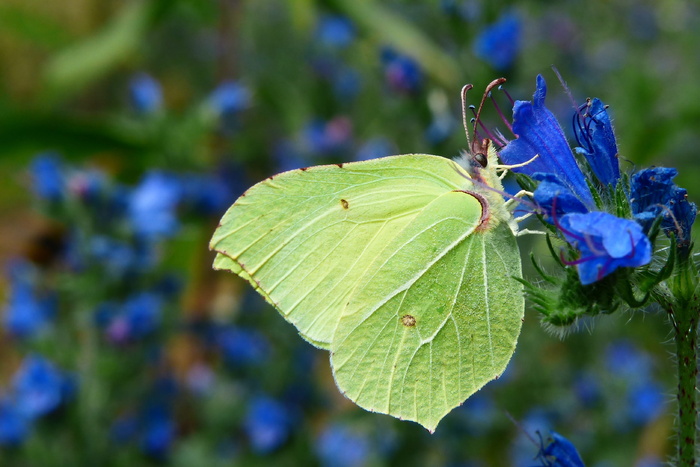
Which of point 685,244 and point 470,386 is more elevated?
point 685,244

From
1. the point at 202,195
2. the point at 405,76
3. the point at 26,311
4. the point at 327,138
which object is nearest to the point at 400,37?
the point at 405,76

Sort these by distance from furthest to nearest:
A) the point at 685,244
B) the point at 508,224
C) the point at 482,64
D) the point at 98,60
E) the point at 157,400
→ the point at 98,60 → the point at 157,400 → the point at 482,64 → the point at 508,224 → the point at 685,244

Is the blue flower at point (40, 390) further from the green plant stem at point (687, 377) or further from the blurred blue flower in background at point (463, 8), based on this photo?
the green plant stem at point (687, 377)

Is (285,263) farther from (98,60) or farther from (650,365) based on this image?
(650,365)

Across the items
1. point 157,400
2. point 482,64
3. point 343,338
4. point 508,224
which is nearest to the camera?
point 508,224

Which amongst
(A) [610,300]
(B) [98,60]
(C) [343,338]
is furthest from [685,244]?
(B) [98,60]

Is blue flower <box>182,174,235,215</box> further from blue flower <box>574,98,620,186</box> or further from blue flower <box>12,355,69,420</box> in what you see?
blue flower <box>574,98,620,186</box>

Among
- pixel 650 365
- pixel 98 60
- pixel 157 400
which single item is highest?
pixel 98 60
